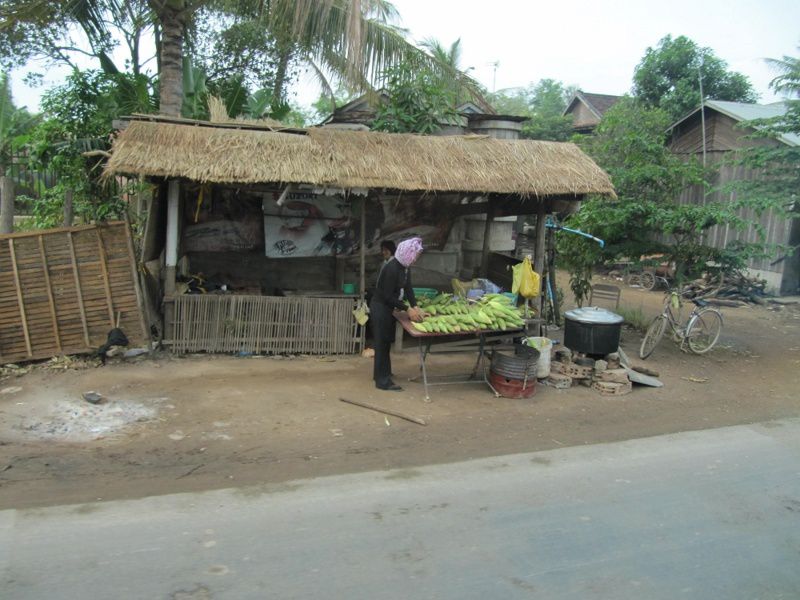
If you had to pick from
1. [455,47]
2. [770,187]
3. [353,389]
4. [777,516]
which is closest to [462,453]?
[353,389]

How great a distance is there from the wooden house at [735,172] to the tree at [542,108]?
4881 millimetres

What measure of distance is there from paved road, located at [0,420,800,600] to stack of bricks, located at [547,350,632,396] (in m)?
2.43

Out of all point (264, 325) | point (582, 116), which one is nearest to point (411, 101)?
point (264, 325)

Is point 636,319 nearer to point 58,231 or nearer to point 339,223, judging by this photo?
point 339,223

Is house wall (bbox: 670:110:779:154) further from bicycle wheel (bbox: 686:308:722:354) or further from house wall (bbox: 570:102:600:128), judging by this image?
house wall (bbox: 570:102:600:128)

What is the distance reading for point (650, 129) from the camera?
49.1ft

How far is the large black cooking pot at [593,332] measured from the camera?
7.90m

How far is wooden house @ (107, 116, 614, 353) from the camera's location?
7.57 m

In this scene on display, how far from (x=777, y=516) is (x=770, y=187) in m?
7.70

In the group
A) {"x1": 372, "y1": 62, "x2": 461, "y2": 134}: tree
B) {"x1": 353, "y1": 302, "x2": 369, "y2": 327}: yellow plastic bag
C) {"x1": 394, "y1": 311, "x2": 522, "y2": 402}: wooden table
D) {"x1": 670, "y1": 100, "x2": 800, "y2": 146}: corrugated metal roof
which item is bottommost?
{"x1": 394, "y1": 311, "x2": 522, "y2": 402}: wooden table

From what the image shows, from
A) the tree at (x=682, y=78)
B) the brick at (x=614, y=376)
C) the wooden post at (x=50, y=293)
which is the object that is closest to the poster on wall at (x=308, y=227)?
the wooden post at (x=50, y=293)

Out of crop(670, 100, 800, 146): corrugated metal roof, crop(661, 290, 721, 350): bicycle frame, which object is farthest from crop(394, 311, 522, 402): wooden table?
crop(670, 100, 800, 146): corrugated metal roof

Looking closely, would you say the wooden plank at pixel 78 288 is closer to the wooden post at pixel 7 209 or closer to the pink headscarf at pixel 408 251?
the wooden post at pixel 7 209

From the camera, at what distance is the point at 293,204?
368 inches
